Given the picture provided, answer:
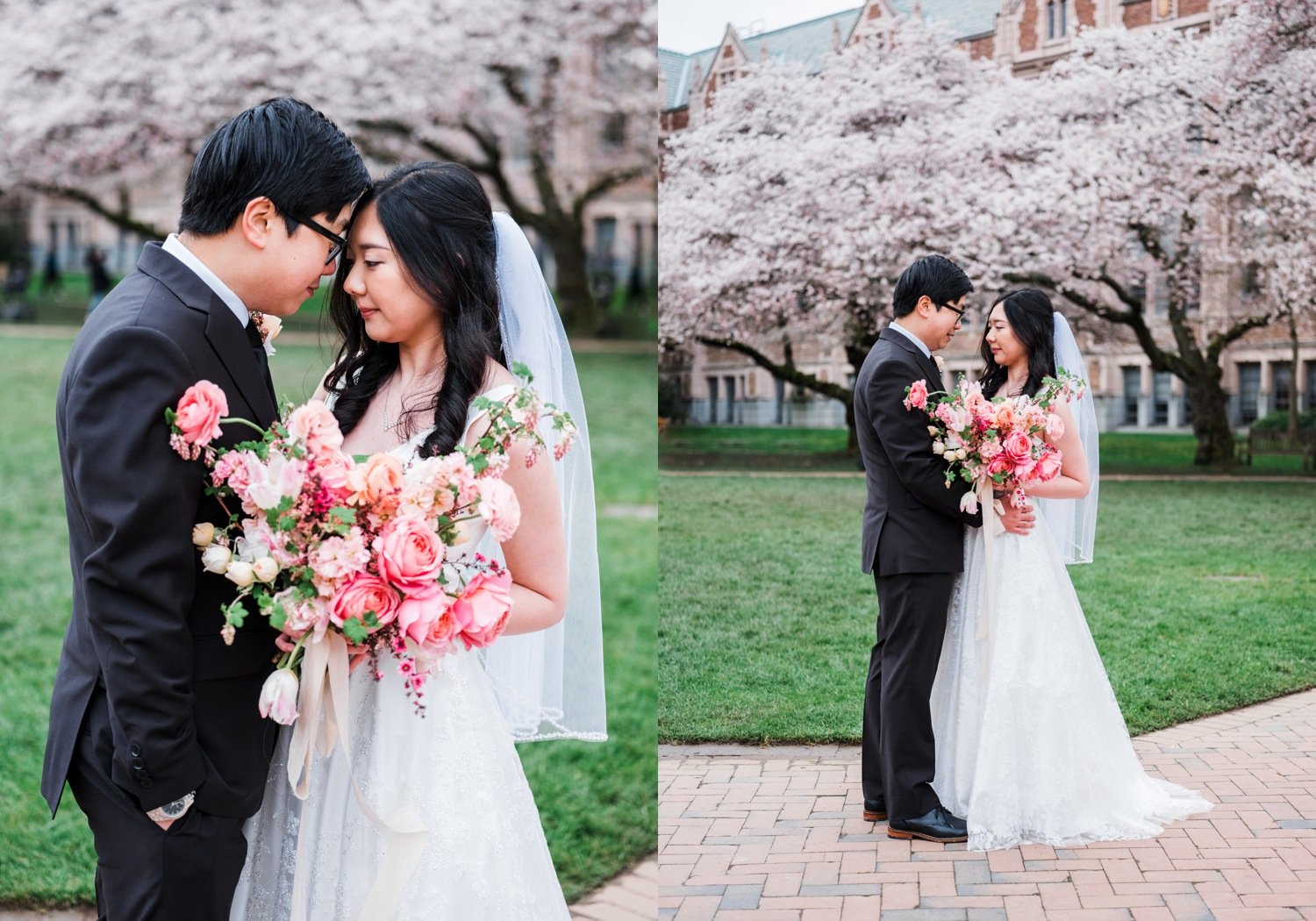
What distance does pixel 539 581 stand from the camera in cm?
210

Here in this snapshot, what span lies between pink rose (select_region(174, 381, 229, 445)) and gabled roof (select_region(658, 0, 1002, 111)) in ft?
10.3

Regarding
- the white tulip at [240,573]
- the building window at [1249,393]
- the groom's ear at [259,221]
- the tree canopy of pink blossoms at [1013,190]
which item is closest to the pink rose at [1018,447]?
the tree canopy of pink blossoms at [1013,190]

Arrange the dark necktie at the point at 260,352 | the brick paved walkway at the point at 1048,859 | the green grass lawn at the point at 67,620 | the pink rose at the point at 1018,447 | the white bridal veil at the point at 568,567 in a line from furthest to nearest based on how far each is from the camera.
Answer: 1. the green grass lawn at the point at 67,620
2. the pink rose at the point at 1018,447
3. the brick paved walkway at the point at 1048,859
4. the white bridal veil at the point at 568,567
5. the dark necktie at the point at 260,352

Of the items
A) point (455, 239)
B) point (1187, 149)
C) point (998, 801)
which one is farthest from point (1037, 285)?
point (455, 239)

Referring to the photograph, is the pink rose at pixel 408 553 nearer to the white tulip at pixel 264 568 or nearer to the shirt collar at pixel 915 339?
the white tulip at pixel 264 568

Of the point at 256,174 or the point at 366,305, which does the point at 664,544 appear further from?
the point at 256,174

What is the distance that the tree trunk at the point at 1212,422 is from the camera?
3.84 m

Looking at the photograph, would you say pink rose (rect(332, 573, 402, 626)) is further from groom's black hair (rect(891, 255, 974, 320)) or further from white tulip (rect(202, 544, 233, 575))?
groom's black hair (rect(891, 255, 974, 320))

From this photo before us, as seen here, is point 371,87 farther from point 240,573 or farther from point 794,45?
point 240,573

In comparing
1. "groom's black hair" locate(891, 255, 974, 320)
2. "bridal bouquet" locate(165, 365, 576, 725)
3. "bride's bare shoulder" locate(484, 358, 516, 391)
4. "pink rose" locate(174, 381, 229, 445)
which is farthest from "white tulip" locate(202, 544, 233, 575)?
"groom's black hair" locate(891, 255, 974, 320)

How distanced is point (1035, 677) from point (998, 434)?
76 cm

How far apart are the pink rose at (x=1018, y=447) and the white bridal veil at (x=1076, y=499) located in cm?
30

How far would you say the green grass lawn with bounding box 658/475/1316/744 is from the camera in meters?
3.72

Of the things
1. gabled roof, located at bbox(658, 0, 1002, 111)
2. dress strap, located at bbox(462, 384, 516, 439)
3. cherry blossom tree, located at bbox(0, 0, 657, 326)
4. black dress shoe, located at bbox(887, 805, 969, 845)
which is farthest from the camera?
cherry blossom tree, located at bbox(0, 0, 657, 326)
